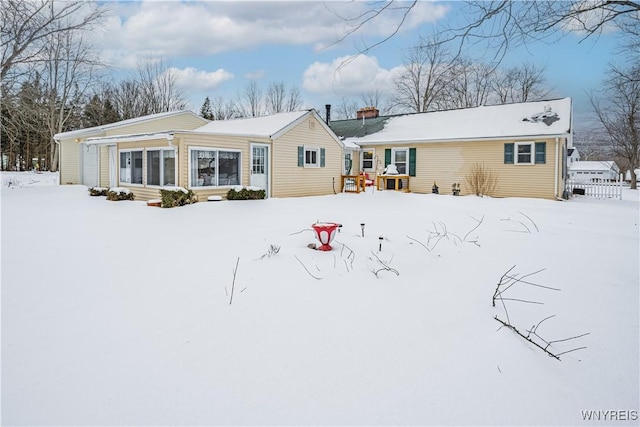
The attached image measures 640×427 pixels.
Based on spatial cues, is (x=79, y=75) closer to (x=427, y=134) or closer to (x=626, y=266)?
(x=427, y=134)

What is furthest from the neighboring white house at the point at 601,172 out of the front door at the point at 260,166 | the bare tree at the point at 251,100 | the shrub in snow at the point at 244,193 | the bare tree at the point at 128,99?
the bare tree at the point at 128,99

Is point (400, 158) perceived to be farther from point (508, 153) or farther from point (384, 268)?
point (384, 268)

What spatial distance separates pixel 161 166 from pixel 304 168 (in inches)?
213

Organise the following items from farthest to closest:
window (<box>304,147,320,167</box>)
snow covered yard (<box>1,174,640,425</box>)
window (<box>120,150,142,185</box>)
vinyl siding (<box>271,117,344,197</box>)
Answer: window (<box>304,147,320,167</box>) → vinyl siding (<box>271,117,344,197</box>) → window (<box>120,150,142,185</box>) → snow covered yard (<box>1,174,640,425</box>)

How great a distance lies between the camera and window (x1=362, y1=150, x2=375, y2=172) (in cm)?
1975

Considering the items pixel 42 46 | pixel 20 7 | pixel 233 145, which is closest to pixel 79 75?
pixel 42 46

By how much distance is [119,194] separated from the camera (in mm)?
13289

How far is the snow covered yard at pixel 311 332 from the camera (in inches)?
94.8

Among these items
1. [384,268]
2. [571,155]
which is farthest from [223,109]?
[384,268]

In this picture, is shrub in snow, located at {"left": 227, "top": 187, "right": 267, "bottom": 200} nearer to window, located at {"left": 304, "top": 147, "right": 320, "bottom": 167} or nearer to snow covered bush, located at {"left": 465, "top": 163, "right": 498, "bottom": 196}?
window, located at {"left": 304, "top": 147, "right": 320, "bottom": 167}

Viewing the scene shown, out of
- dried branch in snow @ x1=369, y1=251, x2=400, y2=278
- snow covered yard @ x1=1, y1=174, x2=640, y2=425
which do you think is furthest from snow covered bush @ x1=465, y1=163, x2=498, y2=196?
dried branch in snow @ x1=369, y1=251, x2=400, y2=278

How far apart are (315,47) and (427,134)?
15641 mm

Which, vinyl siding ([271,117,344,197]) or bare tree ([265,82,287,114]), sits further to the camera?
bare tree ([265,82,287,114])

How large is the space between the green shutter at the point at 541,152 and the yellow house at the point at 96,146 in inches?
596
